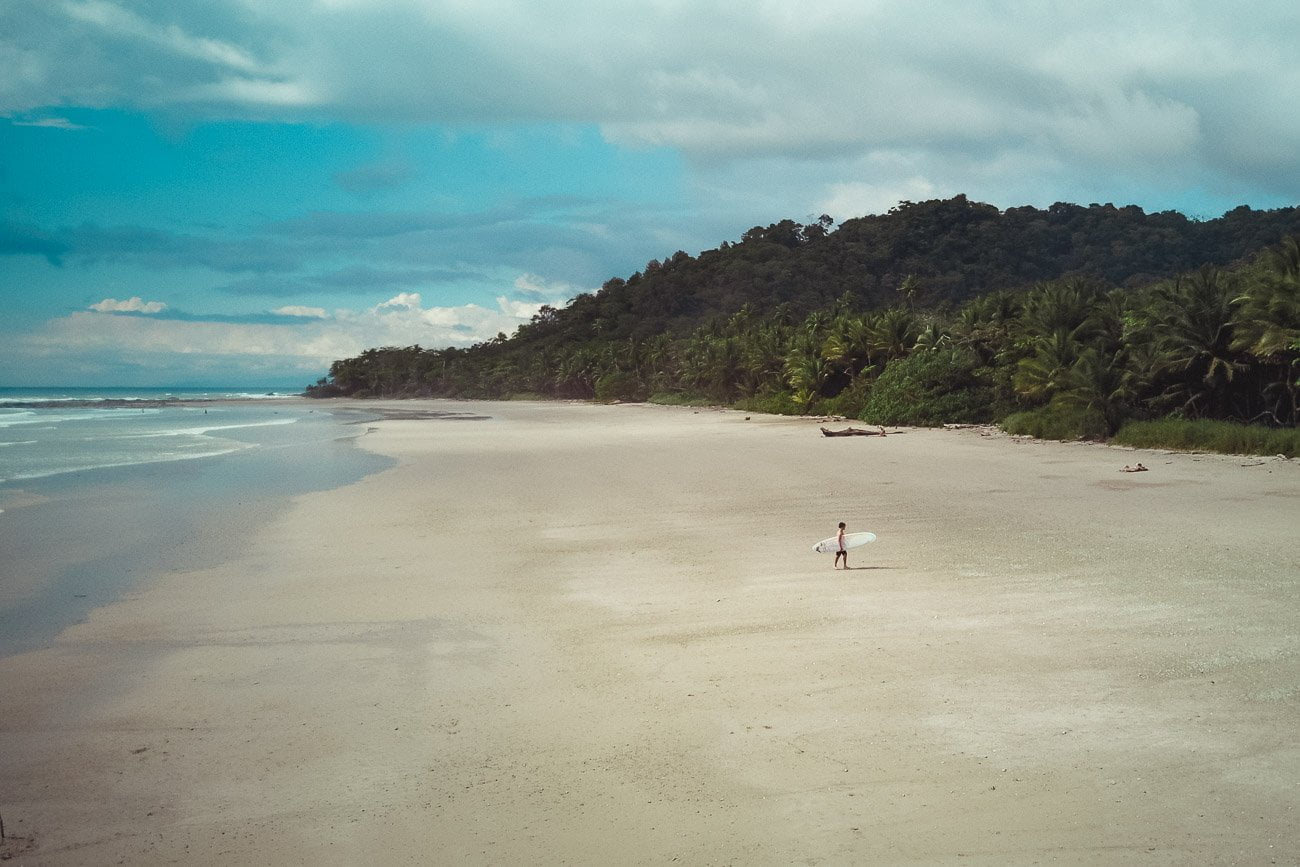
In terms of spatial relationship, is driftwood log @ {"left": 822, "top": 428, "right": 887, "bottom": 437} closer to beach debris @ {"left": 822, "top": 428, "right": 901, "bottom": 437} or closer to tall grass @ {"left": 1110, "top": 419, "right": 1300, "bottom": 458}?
beach debris @ {"left": 822, "top": 428, "right": 901, "bottom": 437}

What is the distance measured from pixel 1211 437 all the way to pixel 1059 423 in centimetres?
534

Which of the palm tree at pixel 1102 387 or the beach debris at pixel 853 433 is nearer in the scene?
the palm tree at pixel 1102 387

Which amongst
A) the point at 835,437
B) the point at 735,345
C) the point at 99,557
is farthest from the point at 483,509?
the point at 735,345

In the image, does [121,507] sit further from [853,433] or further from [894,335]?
[894,335]

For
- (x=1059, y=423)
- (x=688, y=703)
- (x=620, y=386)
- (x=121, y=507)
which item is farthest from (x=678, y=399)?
(x=688, y=703)

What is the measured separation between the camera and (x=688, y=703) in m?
6.00

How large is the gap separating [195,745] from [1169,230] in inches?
4210

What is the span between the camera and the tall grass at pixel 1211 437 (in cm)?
1959

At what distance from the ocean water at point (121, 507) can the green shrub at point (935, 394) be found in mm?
19528

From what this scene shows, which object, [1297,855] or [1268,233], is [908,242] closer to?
[1268,233]

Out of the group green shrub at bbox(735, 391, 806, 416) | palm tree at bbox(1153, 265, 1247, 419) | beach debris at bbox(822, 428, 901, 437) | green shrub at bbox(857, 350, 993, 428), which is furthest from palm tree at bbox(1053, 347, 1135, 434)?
green shrub at bbox(735, 391, 806, 416)

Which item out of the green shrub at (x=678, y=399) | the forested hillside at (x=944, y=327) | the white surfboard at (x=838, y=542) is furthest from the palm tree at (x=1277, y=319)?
the green shrub at (x=678, y=399)

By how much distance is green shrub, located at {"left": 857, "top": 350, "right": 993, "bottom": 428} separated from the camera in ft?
113

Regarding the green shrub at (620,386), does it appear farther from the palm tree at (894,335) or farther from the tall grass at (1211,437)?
the tall grass at (1211,437)
